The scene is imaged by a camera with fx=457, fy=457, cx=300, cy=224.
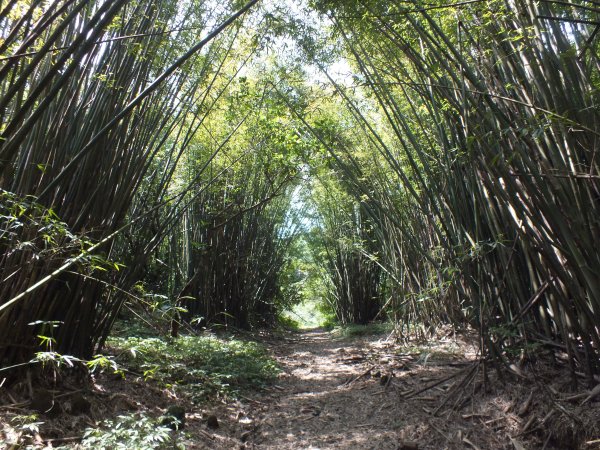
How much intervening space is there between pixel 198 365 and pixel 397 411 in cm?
144

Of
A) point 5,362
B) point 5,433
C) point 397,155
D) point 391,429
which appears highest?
point 397,155

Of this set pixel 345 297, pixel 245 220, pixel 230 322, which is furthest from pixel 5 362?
pixel 345 297

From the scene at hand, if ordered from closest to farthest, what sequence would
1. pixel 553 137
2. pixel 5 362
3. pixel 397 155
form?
1. pixel 5 362
2. pixel 553 137
3. pixel 397 155

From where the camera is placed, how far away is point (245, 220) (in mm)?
6133

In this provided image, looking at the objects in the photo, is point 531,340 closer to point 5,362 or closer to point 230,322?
point 5,362

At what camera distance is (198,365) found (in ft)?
10.4

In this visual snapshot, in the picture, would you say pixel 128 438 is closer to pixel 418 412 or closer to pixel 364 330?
pixel 418 412

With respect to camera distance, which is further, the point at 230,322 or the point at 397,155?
the point at 230,322

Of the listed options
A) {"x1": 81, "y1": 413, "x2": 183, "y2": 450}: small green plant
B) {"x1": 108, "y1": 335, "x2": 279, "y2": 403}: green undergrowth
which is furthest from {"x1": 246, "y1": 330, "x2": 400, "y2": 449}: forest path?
{"x1": 81, "y1": 413, "x2": 183, "y2": 450}: small green plant

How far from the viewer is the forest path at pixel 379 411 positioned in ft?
6.73

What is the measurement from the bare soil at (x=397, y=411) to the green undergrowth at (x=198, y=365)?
4.2 inches

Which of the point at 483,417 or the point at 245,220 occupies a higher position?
the point at 245,220

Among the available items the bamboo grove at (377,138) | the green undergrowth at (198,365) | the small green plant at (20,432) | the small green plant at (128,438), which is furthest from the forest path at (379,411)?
the small green plant at (20,432)

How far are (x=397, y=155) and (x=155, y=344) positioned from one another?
2879 millimetres
